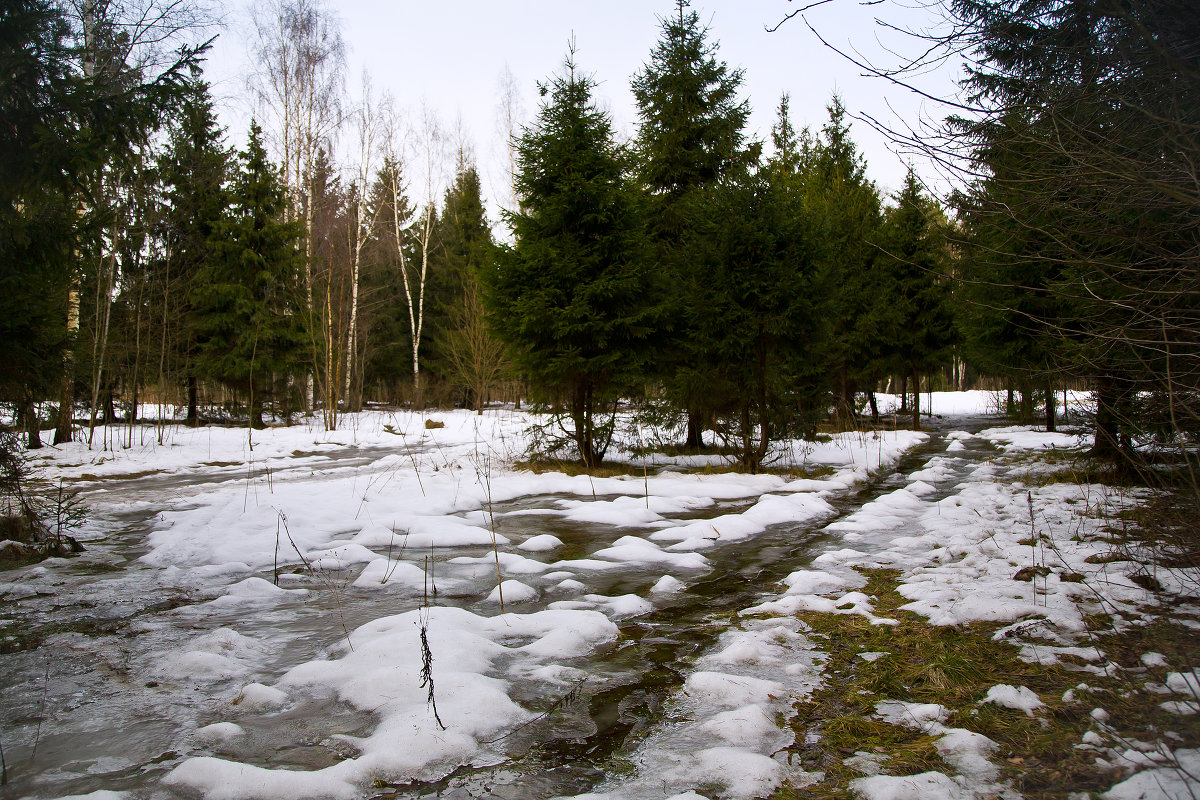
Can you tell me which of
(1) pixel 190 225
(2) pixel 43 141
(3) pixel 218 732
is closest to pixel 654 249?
(2) pixel 43 141

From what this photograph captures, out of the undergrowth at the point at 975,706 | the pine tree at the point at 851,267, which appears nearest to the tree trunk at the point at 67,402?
the undergrowth at the point at 975,706

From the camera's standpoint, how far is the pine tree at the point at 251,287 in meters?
20.5

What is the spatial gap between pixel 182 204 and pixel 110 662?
70.9 feet

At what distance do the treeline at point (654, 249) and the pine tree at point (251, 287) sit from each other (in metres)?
0.10

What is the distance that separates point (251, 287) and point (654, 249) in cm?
1552

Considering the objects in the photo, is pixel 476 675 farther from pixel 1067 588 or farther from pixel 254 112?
pixel 254 112

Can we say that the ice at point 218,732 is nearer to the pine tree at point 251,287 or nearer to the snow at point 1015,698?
the snow at point 1015,698

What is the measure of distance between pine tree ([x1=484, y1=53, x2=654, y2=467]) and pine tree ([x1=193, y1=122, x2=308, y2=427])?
42.1 ft

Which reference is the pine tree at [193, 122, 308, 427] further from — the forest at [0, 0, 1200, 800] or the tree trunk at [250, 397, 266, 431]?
the forest at [0, 0, 1200, 800]

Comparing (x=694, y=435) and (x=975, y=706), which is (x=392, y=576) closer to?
(x=975, y=706)

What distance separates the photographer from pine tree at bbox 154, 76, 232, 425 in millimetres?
18453

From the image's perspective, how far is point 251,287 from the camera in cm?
2105

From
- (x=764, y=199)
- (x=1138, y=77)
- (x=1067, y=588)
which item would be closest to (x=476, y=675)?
(x=1067, y=588)

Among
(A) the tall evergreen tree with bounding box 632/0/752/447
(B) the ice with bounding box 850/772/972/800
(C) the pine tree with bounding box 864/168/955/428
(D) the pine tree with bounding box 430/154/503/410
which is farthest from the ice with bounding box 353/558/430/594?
(D) the pine tree with bounding box 430/154/503/410
